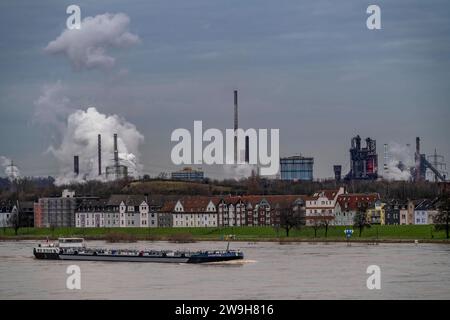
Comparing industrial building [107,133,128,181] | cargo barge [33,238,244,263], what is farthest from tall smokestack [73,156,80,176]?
cargo barge [33,238,244,263]

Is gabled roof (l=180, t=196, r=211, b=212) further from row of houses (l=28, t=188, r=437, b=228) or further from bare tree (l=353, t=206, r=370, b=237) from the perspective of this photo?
bare tree (l=353, t=206, r=370, b=237)

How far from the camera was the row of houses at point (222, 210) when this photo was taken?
224 ft

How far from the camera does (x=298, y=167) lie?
342 ft

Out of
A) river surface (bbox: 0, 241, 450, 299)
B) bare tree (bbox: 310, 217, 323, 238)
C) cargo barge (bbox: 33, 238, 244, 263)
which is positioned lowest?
river surface (bbox: 0, 241, 450, 299)

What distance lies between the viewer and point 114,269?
39219mm

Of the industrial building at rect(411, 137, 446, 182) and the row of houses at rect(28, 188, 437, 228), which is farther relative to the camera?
the industrial building at rect(411, 137, 446, 182)

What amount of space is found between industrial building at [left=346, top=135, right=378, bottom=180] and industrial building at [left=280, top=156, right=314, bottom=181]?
166 inches

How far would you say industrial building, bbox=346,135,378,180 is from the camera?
4122 inches

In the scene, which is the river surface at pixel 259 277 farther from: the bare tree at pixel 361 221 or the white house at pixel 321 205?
the white house at pixel 321 205

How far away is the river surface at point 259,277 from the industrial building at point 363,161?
5785 cm

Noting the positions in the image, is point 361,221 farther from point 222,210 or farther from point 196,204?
point 196,204

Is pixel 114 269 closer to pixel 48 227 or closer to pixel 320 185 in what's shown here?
pixel 48 227
